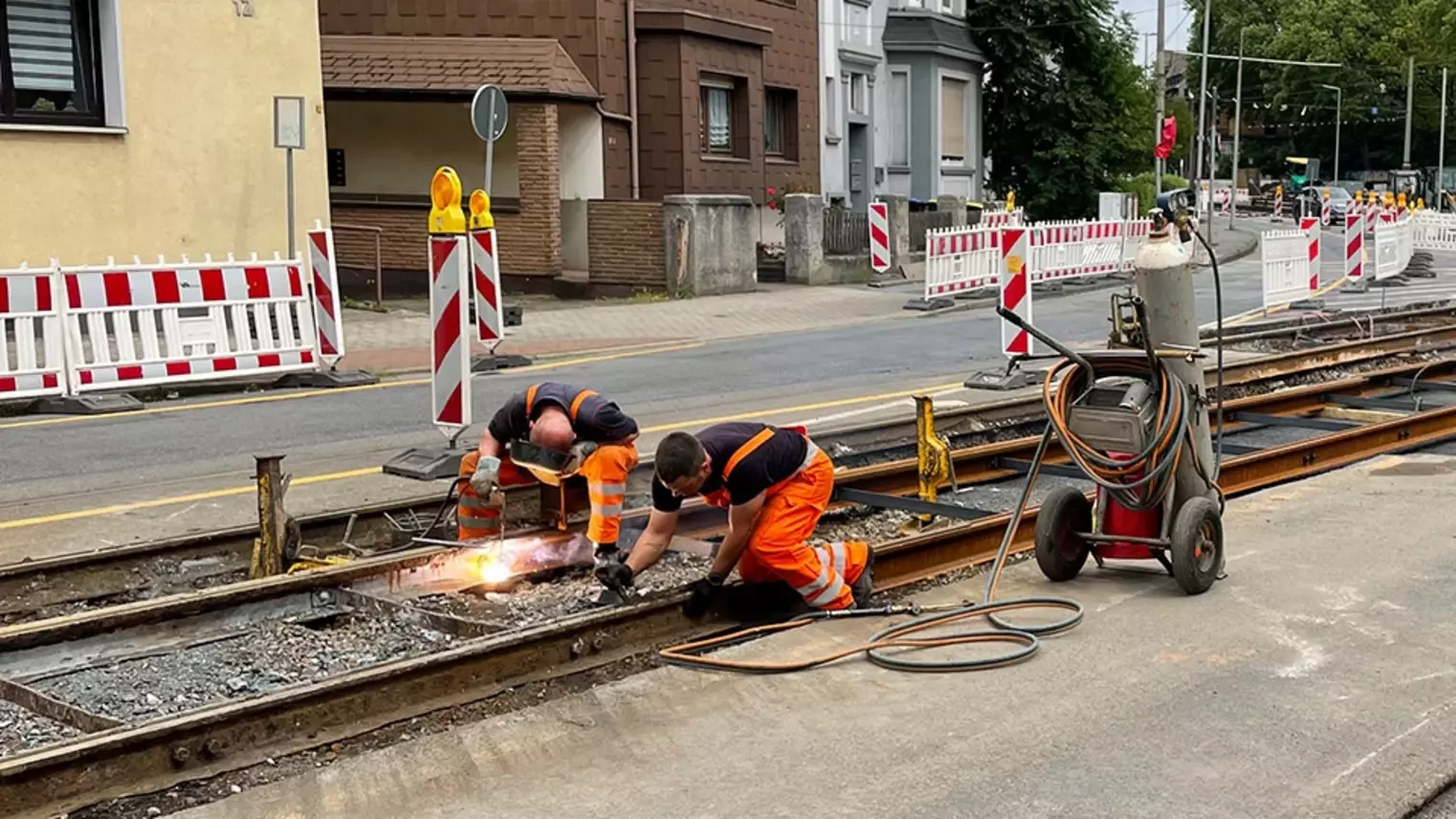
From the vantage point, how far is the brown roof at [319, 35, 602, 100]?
24203mm

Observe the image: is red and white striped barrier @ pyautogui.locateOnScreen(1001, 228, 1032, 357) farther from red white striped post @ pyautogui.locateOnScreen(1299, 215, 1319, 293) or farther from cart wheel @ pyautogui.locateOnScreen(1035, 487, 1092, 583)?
red white striped post @ pyautogui.locateOnScreen(1299, 215, 1319, 293)

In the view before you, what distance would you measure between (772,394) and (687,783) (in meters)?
8.61

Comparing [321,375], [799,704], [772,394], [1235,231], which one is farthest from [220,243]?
[1235,231]

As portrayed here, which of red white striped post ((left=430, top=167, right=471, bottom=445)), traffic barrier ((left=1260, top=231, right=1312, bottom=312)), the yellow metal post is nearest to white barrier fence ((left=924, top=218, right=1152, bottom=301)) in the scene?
traffic barrier ((left=1260, top=231, right=1312, bottom=312))

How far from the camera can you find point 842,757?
15.5 feet

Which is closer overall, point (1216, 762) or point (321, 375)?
point (1216, 762)

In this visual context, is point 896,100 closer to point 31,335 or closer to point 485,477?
point 31,335

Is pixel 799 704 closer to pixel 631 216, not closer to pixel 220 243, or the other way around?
pixel 220 243

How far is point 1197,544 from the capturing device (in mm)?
6461

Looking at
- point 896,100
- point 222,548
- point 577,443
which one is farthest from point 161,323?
point 896,100

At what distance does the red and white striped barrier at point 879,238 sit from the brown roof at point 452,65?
5.30 metres

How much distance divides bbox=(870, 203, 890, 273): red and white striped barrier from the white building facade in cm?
543

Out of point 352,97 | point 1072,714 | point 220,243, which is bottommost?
point 1072,714

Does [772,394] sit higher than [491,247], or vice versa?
[491,247]
